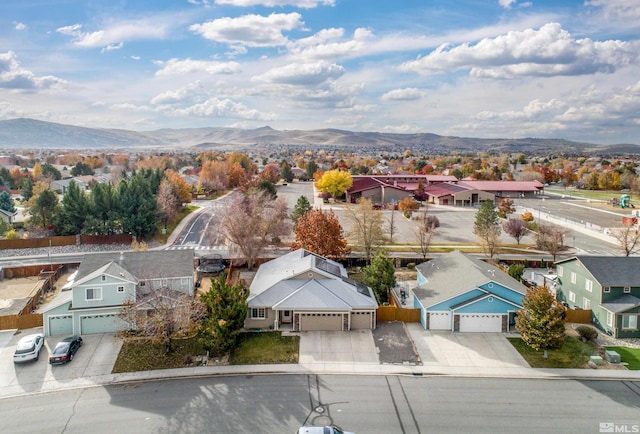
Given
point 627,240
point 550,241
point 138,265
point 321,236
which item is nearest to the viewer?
point 138,265

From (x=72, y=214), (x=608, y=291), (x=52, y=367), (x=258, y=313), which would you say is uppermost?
(x=72, y=214)

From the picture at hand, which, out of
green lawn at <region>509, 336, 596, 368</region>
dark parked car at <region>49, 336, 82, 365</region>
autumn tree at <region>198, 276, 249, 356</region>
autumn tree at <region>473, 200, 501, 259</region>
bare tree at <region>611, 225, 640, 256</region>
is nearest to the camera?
dark parked car at <region>49, 336, 82, 365</region>

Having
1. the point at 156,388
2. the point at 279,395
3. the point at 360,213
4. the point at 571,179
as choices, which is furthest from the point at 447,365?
the point at 571,179

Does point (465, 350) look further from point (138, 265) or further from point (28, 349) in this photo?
point (28, 349)

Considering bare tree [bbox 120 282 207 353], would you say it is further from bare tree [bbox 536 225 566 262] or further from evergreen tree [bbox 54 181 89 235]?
bare tree [bbox 536 225 566 262]

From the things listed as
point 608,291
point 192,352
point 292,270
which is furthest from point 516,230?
point 192,352

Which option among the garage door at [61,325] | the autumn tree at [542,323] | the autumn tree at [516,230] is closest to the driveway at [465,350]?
the autumn tree at [542,323]

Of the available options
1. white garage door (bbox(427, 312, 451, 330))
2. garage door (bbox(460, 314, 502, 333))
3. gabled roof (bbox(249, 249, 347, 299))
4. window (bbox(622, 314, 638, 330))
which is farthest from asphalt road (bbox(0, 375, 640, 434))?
gabled roof (bbox(249, 249, 347, 299))
